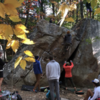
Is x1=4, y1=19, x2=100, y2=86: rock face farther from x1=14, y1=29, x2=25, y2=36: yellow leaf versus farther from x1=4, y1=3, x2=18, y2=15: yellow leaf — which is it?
x1=4, y1=3, x2=18, y2=15: yellow leaf

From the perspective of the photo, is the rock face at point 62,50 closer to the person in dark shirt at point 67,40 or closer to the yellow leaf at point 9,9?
the person in dark shirt at point 67,40

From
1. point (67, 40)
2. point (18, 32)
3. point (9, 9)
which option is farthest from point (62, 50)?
point (9, 9)

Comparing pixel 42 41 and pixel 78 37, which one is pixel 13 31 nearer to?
pixel 42 41

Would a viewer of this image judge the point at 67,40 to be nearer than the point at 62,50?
Yes

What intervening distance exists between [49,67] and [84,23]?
5503mm

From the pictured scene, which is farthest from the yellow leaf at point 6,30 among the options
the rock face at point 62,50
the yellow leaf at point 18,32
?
the rock face at point 62,50

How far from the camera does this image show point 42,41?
22.0ft

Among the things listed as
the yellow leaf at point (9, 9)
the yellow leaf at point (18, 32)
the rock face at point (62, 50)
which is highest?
the yellow leaf at point (9, 9)

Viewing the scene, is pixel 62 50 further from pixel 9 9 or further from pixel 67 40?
pixel 9 9

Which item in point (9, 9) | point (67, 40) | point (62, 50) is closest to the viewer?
point (9, 9)

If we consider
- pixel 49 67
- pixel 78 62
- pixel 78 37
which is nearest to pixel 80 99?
pixel 49 67

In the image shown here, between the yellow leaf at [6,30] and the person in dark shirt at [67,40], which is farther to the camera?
the person in dark shirt at [67,40]

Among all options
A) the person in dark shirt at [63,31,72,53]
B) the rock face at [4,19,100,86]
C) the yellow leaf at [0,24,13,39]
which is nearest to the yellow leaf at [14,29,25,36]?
the yellow leaf at [0,24,13,39]

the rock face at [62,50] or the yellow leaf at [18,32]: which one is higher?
the yellow leaf at [18,32]
